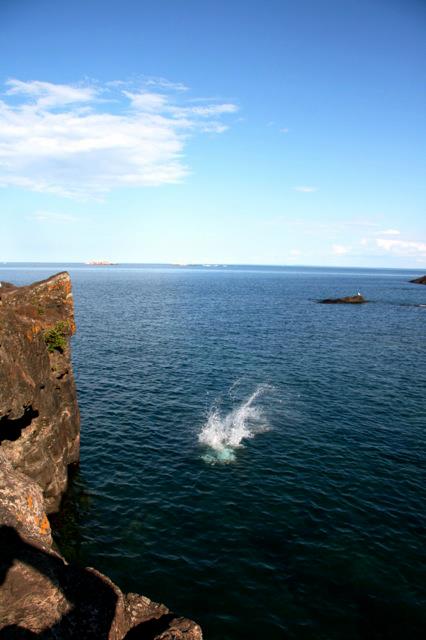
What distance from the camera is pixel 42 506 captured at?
18172 millimetres

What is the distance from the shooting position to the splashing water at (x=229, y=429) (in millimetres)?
32312

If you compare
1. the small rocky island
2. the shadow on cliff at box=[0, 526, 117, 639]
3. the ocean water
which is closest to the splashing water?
the ocean water

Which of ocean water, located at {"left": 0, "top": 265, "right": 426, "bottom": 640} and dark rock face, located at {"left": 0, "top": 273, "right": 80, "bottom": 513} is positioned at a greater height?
dark rock face, located at {"left": 0, "top": 273, "right": 80, "bottom": 513}

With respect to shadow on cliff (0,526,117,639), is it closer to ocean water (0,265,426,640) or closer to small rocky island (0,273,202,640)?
small rocky island (0,273,202,640)

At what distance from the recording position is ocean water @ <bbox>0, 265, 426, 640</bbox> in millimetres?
18875

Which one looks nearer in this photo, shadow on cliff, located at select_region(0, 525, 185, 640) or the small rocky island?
shadow on cliff, located at select_region(0, 525, 185, 640)

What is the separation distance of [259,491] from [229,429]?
932 centimetres

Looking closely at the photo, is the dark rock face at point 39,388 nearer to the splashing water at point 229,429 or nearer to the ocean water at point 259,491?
the ocean water at point 259,491

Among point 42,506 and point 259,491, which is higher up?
point 42,506

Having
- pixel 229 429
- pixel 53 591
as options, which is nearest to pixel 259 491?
pixel 229 429

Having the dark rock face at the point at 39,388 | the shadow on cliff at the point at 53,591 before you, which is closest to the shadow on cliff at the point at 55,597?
the shadow on cliff at the point at 53,591

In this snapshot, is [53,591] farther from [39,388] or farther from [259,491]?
[259,491]

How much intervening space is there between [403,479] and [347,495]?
A: 503cm

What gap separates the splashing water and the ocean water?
162mm
